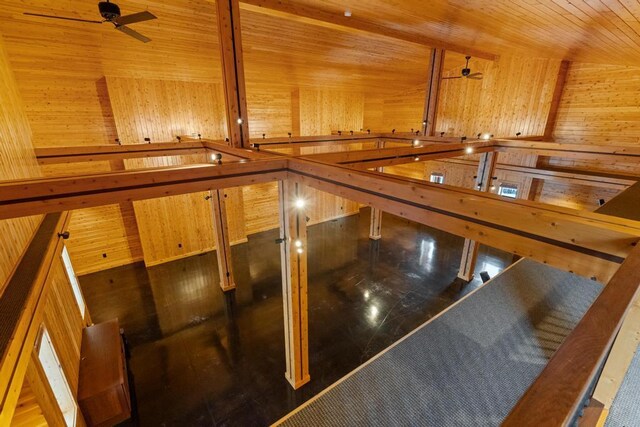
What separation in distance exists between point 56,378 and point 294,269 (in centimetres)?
320

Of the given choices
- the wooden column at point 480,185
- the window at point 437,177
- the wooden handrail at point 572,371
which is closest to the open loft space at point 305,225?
the wooden handrail at point 572,371

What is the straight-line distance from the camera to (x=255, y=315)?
6.60m

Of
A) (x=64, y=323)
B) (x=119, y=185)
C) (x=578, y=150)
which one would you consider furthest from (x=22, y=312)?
(x=578, y=150)

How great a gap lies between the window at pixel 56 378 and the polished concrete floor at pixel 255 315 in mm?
1030

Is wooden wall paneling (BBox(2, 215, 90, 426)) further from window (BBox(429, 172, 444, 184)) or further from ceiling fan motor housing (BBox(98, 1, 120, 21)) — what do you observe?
window (BBox(429, 172, 444, 184))

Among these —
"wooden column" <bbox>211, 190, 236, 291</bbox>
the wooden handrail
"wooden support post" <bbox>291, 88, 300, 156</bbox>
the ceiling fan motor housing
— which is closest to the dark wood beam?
"wooden support post" <bbox>291, 88, 300, 156</bbox>

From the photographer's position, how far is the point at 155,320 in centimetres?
649

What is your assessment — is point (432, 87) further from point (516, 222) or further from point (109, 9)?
point (109, 9)

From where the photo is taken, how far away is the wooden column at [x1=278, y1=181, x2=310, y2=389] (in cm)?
402

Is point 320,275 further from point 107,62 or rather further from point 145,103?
point 107,62

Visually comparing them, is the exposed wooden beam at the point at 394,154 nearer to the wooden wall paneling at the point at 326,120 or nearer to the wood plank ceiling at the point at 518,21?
the wood plank ceiling at the point at 518,21

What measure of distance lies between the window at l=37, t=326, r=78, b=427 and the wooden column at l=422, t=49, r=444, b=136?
342 inches

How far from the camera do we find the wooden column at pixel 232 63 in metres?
4.23

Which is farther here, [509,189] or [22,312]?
[509,189]
